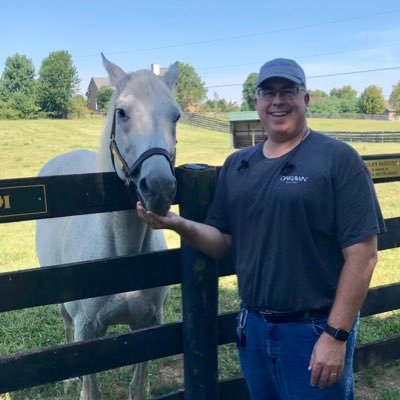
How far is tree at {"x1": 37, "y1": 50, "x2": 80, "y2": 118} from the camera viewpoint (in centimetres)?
7262

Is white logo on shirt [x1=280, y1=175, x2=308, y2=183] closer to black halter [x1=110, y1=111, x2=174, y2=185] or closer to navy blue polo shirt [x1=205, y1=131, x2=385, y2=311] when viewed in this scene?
navy blue polo shirt [x1=205, y1=131, x2=385, y2=311]

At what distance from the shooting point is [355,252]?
6.57 ft

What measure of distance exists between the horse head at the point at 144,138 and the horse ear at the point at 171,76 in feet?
1.20

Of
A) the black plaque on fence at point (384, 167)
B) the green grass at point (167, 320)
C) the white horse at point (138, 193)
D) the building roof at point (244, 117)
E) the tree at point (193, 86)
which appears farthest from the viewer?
the tree at point (193, 86)

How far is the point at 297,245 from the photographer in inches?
82.9

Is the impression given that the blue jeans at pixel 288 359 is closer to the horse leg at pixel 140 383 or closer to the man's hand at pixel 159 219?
the man's hand at pixel 159 219

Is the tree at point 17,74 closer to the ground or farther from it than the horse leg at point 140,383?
farther from it

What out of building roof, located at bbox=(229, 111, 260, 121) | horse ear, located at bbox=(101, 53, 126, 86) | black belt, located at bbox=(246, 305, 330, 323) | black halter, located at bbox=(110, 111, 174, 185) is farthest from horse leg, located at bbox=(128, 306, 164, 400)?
building roof, located at bbox=(229, 111, 260, 121)

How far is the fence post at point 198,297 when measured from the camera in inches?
104

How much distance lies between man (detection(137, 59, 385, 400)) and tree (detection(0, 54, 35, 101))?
90.3 metres

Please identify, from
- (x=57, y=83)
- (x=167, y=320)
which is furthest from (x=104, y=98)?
(x=57, y=83)

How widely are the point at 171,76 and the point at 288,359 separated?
2.13 metres

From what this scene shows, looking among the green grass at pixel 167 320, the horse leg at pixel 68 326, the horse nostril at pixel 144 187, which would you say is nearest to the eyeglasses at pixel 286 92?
the horse nostril at pixel 144 187

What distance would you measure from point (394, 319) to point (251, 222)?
3.73m
